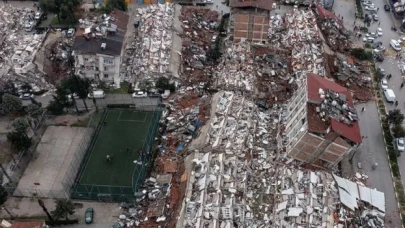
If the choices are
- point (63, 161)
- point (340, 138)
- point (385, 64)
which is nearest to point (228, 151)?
point (340, 138)

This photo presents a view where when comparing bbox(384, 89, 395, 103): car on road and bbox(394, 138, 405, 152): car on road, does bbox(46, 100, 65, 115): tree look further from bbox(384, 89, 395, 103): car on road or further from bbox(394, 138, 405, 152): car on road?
bbox(384, 89, 395, 103): car on road

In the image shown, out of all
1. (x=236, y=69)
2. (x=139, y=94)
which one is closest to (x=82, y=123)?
(x=139, y=94)

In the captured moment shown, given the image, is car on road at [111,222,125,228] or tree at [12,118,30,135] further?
tree at [12,118,30,135]

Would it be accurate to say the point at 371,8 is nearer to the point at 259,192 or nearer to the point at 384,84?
the point at 384,84

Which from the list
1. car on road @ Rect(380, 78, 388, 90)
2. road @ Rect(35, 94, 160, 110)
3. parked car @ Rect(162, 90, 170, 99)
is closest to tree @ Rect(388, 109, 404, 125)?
car on road @ Rect(380, 78, 388, 90)

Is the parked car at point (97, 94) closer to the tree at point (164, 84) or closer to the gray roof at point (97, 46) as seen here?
the gray roof at point (97, 46)

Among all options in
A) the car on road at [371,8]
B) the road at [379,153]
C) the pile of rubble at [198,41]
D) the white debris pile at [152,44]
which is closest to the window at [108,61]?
the white debris pile at [152,44]
